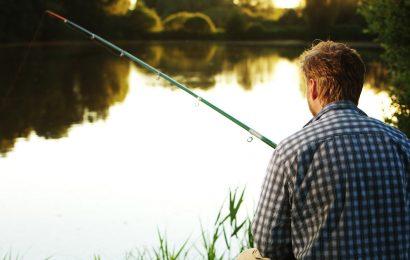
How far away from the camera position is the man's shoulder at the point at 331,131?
1.97m

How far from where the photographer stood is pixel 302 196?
6.56 feet

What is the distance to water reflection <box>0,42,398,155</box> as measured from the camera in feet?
39.0

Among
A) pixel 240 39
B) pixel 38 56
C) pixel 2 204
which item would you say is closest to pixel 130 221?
pixel 2 204

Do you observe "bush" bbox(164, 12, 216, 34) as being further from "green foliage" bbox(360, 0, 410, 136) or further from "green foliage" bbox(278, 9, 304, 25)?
"green foliage" bbox(360, 0, 410, 136)

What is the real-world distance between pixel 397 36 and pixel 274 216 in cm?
579

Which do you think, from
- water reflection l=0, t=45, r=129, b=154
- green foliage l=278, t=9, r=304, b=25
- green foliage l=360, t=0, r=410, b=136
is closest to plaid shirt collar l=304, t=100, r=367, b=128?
green foliage l=360, t=0, r=410, b=136

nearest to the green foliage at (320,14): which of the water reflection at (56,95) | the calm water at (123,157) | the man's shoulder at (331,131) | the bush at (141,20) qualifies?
the bush at (141,20)

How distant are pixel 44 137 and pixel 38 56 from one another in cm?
1897

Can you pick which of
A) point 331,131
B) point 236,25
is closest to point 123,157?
point 331,131

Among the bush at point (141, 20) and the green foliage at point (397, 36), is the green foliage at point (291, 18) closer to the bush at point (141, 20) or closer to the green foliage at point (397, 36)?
the bush at point (141, 20)

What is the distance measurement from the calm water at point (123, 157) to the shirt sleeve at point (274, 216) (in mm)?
3439

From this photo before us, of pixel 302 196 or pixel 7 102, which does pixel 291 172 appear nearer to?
pixel 302 196

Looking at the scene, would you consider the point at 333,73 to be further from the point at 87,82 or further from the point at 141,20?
the point at 141,20

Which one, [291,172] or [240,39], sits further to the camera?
[240,39]
